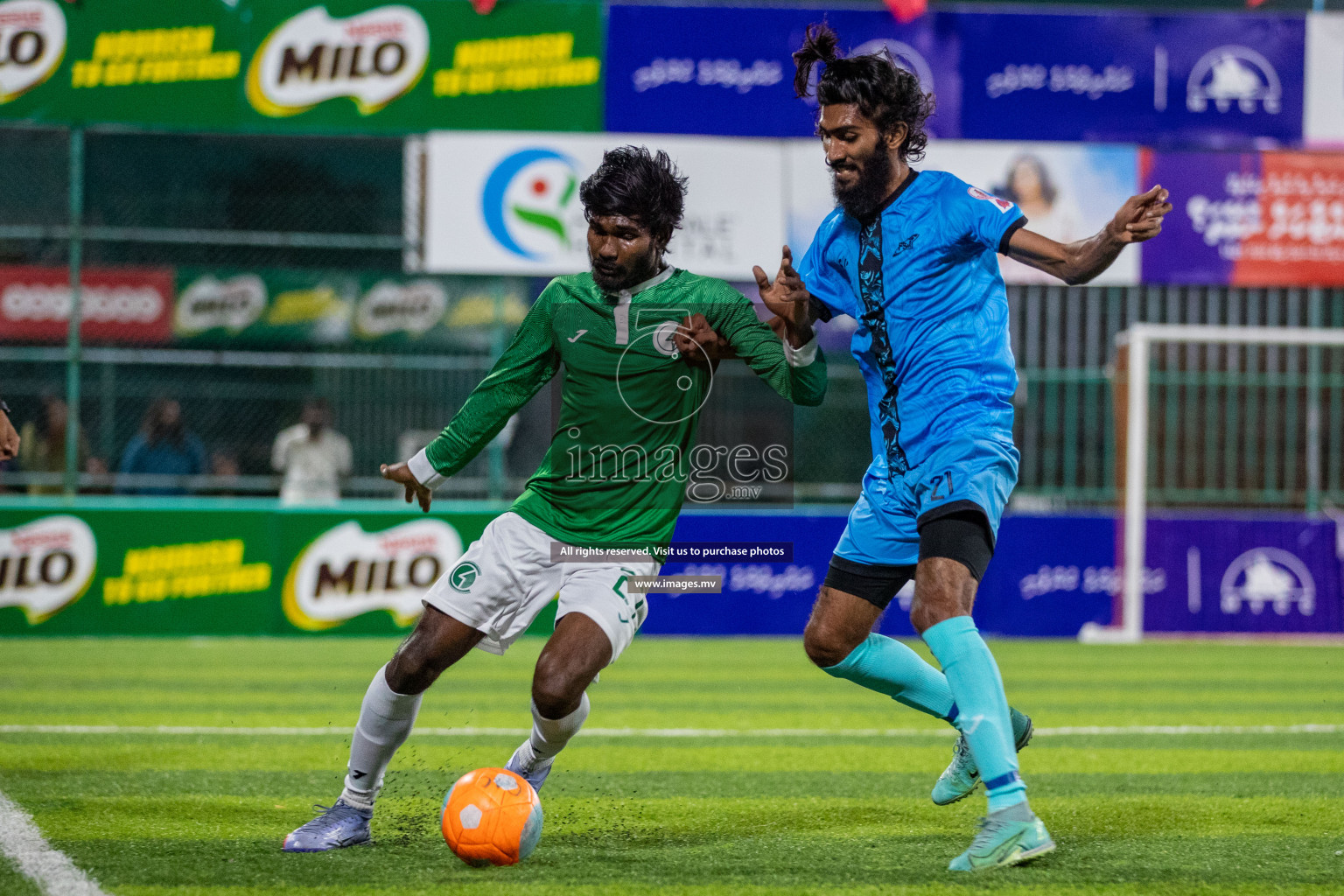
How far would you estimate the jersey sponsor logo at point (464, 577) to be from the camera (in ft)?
14.7

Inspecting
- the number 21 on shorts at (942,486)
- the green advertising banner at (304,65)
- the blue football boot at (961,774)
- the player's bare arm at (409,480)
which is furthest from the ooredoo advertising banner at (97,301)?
the number 21 on shorts at (942,486)

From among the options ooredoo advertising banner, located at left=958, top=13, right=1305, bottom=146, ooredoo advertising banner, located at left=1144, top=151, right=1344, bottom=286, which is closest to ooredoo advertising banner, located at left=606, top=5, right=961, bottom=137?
ooredoo advertising banner, located at left=958, top=13, right=1305, bottom=146

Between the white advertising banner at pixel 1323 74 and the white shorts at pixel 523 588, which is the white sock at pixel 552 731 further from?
the white advertising banner at pixel 1323 74

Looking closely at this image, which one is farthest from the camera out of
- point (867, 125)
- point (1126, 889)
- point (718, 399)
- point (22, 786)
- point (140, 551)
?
point (718, 399)

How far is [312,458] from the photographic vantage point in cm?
1424

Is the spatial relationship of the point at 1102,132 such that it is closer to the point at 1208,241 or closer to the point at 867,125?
the point at 1208,241

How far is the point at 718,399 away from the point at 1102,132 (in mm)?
4777

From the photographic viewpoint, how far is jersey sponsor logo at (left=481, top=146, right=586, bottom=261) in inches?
570

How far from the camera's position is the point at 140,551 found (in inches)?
515

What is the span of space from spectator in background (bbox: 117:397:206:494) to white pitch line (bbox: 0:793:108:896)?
924cm

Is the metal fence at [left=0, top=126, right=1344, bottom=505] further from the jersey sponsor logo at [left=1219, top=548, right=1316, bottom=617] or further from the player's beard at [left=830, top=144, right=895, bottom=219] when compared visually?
the player's beard at [left=830, top=144, right=895, bottom=219]

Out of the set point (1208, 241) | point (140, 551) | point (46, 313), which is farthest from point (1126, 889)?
point (46, 313)

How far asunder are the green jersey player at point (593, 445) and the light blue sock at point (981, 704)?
2.95ft

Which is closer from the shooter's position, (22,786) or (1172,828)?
(1172,828)
